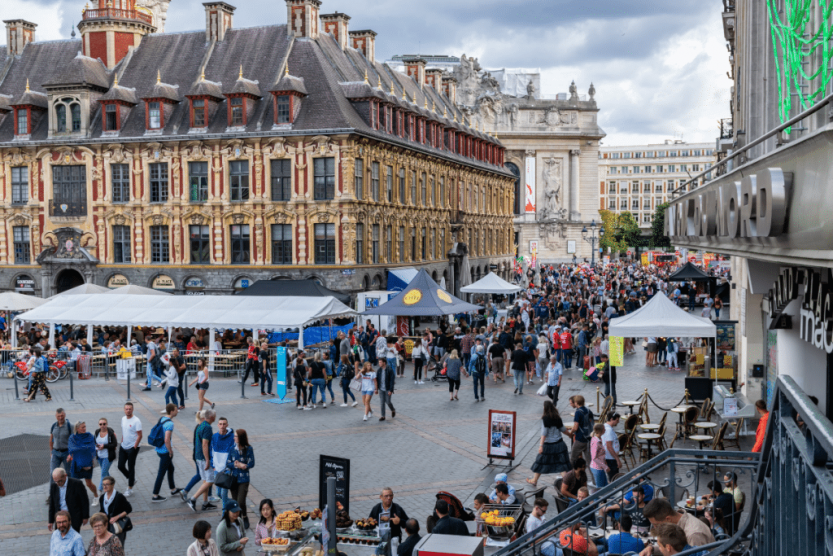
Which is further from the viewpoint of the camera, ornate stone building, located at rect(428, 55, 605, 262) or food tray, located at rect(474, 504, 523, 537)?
ornate stone building, located at rect(428, 55, 605, 262)

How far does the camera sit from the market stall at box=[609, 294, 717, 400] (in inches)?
796

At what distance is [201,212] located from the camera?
39.9 meters

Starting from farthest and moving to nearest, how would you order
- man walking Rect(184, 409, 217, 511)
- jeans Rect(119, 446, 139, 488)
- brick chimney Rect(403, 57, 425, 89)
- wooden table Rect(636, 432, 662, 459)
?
1. brick chimney Rect(403, 57, 425, 89)
2. wooden table Rect(636, 432, 662, 459)
3. jeans Rect(119, 446, 139, 488)
4. man walking Rect(184, 409, 217, 511)

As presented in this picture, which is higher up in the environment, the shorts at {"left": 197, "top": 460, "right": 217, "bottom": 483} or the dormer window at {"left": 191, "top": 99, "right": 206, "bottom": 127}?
the dormer window at {"left": 191, "top": 99, "right": 206, "bottom": 127}

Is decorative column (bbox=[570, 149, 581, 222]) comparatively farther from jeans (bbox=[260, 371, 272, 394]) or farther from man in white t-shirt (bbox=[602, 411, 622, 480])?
man in white t-shirt (bbox=[602, 411, 622, 480])

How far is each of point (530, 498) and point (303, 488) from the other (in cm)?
387

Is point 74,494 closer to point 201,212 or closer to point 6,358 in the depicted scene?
point 6,358

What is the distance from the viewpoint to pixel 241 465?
41.7ft

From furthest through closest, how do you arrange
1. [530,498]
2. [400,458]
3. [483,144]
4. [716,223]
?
[483,144], [400,458], [530,498], [716,223]

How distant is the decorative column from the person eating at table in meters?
95.4

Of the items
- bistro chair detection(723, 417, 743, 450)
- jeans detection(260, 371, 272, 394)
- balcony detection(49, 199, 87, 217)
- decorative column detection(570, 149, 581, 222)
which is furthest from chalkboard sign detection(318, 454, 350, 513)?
decorative column detection(570, 149, 581, 222)

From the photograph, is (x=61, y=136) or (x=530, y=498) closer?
(x=530, y=498)

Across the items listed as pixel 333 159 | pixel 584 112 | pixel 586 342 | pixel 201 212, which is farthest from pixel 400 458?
pixel 584 112

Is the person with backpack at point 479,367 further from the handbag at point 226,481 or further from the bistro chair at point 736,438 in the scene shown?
the handbag at point 226,481
